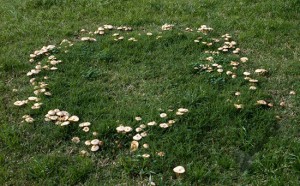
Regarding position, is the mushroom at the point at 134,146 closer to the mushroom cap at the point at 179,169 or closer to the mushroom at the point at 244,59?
the mushroom cap at the point at 179,169

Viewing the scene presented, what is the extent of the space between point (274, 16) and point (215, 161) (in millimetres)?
4486

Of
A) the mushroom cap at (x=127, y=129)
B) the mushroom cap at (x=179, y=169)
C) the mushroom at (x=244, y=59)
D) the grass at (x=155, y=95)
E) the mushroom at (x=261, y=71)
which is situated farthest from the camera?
the mushroom at (x=244, y=59)

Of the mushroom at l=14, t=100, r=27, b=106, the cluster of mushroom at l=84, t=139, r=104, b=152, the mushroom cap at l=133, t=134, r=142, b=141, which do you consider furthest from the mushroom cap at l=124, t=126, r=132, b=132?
the mushroom at l=14, t=100, r=27, b=106

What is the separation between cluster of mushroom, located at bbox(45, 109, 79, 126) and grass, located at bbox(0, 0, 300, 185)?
10cm

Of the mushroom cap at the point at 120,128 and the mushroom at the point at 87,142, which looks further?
the mushroom cap at the point at 120,128

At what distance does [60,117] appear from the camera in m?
5.24

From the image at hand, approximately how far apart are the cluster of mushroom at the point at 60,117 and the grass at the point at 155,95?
95mm

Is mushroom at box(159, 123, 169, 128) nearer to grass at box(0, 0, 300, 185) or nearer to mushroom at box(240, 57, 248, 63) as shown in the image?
grass at box(0, 0, 300, 185)

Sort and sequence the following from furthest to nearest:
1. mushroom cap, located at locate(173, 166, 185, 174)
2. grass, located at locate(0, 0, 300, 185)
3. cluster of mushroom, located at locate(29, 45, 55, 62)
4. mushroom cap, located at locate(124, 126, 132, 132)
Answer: cluster of mushroom, located at locate(29, 45, 55, 62) → mushroom cap, located at locate(124, 126, 132, 132) → grass, located at locate(0, 0, 300, 185) → mushroom cap, located at locate(173, 166, 185, 174)

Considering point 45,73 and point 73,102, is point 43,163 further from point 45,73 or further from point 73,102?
point 45,73

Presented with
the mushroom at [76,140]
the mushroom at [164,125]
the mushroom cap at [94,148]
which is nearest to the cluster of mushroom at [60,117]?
the mushroom at [76,140]

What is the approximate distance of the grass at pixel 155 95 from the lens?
449cm

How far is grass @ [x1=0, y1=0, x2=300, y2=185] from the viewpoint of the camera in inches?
177

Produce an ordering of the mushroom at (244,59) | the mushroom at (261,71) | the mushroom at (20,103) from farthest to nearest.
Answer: the mushroom at (244,59) → the mushroom at (261,71) → the mushroom at (20,103)
